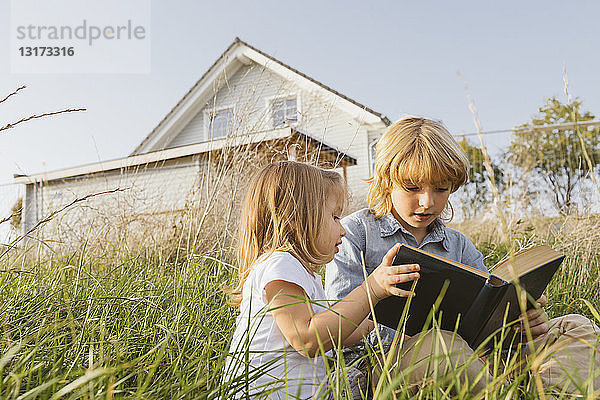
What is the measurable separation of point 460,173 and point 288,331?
1.04m

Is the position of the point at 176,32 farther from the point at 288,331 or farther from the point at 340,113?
the point at 288,331

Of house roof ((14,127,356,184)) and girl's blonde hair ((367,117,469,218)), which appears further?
house roof ((14,127,356,184))

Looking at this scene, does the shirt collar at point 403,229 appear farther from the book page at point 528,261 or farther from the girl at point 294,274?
the book page at point 528,261

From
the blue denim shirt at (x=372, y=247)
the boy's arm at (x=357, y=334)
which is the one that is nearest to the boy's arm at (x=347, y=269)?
the blue denim shirt at (x=372, y=247)

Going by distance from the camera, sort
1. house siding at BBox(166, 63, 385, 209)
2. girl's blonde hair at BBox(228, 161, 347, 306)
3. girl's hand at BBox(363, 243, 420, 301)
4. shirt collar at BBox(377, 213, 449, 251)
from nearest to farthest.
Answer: girl's hand at BBox(363, 243, 420, 301) → girl's blonde hair at BBox(228, 161, 347, 306) → shirt collar at BBox(377, 213, 449, 251) → house siding at BBox(166, 63, 385, 209)

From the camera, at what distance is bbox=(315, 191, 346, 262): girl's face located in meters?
1.62

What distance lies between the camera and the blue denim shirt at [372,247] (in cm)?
207

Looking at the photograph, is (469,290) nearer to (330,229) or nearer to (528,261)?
(528,261)

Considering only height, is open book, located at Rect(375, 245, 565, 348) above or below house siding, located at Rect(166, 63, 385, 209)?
below

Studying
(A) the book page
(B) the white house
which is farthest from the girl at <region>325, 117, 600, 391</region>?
(B) the white house

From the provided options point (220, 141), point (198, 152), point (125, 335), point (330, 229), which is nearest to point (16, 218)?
point (125, 335)

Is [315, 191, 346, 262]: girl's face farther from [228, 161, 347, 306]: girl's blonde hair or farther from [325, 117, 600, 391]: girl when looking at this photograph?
[325, 117, 600, 391]: girl

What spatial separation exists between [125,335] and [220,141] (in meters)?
2.78

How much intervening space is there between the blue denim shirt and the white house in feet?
5.07
